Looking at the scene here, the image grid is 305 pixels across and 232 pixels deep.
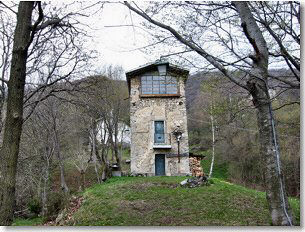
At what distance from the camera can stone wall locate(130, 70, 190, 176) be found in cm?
846

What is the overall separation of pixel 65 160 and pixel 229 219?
21.6 feet

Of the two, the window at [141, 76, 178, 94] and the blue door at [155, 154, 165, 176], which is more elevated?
the window at [141, 76, 178, 94]

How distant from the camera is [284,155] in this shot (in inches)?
158

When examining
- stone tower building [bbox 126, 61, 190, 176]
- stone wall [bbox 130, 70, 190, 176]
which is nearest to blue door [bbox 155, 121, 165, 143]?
stone tower building [bbox 126, 61, 190, 176]

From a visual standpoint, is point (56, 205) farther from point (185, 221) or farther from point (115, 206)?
point (185, 221)

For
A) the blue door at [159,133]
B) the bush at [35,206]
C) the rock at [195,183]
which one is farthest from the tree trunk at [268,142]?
the blue door at [159,133]

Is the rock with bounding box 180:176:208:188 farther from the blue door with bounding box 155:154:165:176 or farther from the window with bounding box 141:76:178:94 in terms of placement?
the window with bounding box 141:76:178:94

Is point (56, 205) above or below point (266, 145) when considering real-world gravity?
below

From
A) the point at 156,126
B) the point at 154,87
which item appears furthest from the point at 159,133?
the point at 154,87

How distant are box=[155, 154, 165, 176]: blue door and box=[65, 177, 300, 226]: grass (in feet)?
→ 9.65

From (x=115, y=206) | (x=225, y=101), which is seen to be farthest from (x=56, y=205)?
(x=225, y=101)

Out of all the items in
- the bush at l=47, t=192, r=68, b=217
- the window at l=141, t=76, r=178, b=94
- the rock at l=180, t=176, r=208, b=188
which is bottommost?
the bush at l=47, t=192, r=68, b=217

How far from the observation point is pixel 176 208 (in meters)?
4.07

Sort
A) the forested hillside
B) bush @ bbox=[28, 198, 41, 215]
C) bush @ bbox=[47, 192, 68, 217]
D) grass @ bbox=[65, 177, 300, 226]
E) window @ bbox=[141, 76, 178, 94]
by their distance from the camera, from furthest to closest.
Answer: window @ bbox=[141, 76, 178, 94] → bush @ bbox=[28, 198, 41, 215] → bush @ bbox=[47, 192, 68, 217] → grass @ bbox=[65, 177, 300, 226] → the forested hillside
